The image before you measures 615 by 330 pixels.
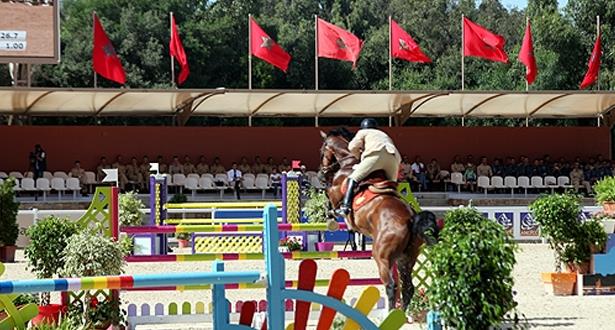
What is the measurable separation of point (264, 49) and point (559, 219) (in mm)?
15147

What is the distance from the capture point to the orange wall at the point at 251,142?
26.9 m

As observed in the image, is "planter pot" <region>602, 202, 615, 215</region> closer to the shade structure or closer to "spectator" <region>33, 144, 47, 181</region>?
the shade structure

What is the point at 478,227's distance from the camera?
546cm

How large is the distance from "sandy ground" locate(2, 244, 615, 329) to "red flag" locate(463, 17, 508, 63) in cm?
1040

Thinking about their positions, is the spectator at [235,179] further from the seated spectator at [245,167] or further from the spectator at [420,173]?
the spectator at [420,173]

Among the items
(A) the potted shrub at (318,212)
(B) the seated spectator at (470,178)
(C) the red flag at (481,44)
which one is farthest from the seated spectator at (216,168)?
(A) the potted shrub at (318,212)

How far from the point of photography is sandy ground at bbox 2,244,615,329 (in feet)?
31.3

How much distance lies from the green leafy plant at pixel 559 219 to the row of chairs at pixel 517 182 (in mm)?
13823

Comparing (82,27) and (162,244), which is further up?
(82,27)

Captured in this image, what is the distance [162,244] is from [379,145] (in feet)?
20.3

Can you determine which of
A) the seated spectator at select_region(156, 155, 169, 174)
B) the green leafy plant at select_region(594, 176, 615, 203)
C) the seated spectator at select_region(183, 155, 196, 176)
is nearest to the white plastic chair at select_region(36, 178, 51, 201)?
the seated spectator at select_region(156, 155, 169, 174)

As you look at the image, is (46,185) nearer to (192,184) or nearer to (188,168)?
(192,184)

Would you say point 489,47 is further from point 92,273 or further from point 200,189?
point 92,273

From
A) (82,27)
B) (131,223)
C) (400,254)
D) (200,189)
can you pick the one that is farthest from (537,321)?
(82,27)
